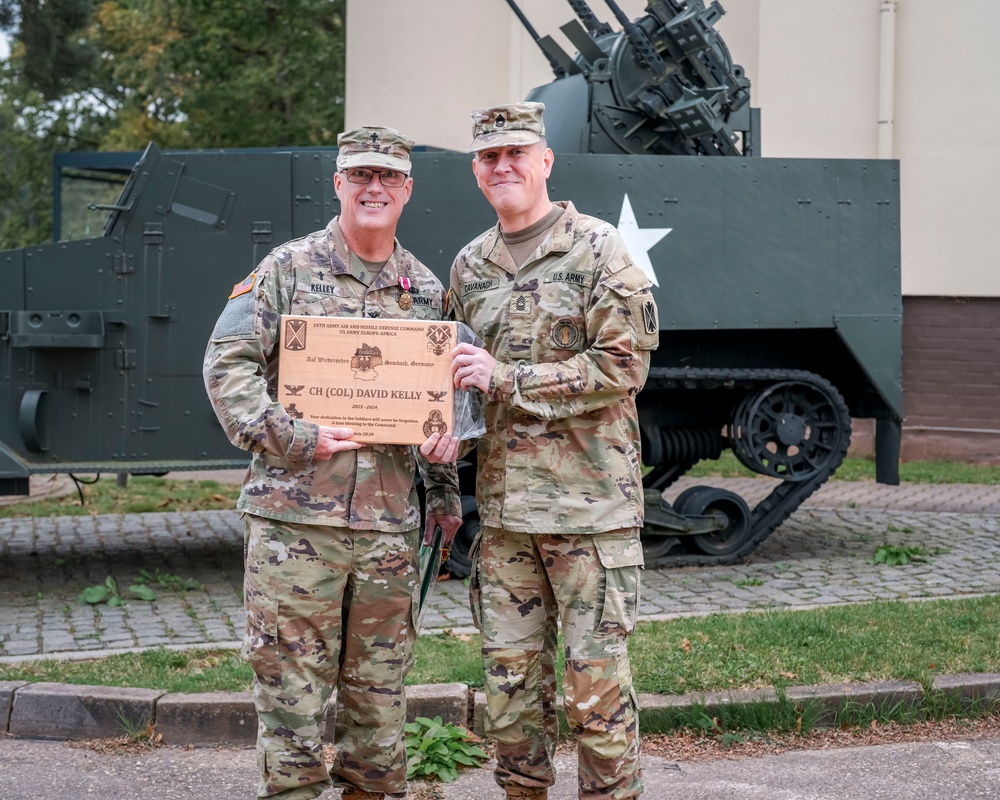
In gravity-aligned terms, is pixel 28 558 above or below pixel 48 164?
below

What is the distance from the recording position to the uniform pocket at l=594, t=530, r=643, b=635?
353 cm

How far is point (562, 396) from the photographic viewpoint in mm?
3520

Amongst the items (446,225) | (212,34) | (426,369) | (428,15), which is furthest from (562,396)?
(212,34)

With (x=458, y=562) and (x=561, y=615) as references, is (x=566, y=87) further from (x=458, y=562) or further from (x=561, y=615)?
(x=561, y=615)

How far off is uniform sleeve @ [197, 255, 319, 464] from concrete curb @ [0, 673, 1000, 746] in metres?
1.69

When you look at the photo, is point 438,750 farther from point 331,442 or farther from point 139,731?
point 331,442

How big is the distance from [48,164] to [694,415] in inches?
739

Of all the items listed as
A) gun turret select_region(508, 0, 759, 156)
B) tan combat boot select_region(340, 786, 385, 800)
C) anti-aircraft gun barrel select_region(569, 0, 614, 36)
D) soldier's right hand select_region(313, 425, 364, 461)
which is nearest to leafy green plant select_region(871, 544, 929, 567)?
gun turret select_region(508, 0, 759, 156)

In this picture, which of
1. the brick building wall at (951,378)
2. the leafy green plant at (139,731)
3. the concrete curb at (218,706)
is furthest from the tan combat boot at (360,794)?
the brick building wall at (951,378)

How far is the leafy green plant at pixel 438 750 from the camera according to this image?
4438mm

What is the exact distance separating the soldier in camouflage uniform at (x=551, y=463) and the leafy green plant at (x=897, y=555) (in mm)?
4607

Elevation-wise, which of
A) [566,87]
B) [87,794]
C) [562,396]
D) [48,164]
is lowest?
[87,794]

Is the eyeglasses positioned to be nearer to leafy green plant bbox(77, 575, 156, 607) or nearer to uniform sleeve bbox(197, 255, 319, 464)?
uniform sleeve bbox(197, 255, 319, 464)

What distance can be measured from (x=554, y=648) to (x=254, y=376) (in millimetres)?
1172
